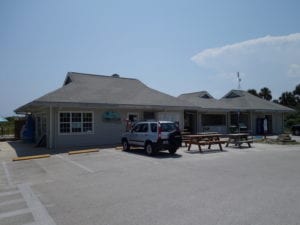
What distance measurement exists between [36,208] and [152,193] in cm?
270

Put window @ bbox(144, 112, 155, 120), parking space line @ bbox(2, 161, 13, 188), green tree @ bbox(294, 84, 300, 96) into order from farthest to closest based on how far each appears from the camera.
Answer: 1. green tree @ bbox(294, 84, 300, 96)
2. window @ bbox(144, 112, 155, 120)
3. parking space line @ bbox(2, 161, 13, 188)

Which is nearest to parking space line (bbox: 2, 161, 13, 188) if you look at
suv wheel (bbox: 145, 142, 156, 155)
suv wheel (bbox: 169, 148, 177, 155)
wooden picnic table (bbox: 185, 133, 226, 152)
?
suv wheel (bbox: 145, 142, 156, 155)

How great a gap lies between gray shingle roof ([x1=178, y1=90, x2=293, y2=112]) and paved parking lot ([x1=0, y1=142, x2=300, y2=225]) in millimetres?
17148

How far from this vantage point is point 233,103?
103 ft

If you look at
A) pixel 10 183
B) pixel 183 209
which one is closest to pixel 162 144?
pixel 10 183

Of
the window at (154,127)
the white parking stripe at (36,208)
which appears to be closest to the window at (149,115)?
the window at (154,127)

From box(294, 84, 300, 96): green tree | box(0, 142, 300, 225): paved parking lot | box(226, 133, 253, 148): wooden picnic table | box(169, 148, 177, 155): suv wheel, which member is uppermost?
box(294, 84, 300, 96): green tree

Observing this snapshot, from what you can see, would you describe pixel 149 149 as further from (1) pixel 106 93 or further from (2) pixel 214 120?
(2) pixel 214 120

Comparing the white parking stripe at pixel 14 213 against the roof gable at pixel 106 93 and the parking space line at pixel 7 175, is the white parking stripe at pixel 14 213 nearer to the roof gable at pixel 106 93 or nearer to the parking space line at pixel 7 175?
the parking space line at pixel 7 175

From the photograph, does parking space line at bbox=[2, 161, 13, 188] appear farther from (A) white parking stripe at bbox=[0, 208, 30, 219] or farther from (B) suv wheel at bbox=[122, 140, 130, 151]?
(B) suv wheel at bbox=[122, 140, 130, 151]

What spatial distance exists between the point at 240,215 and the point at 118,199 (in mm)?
2766

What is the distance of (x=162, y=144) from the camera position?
13.6m

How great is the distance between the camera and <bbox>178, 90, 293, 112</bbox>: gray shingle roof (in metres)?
28.4

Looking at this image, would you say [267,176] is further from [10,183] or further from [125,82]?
[125,82]
